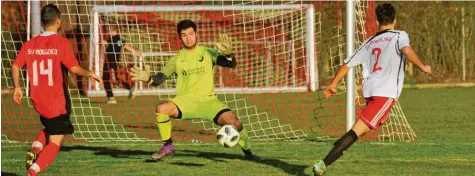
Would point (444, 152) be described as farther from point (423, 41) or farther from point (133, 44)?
point (423, 41)

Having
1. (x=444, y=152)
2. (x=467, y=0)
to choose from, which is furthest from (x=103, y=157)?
(x=467, y=0)

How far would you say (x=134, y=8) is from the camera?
22.0m

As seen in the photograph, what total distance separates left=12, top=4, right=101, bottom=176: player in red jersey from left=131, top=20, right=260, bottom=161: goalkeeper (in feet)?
5.24

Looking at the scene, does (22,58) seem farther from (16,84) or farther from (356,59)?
(356,59)

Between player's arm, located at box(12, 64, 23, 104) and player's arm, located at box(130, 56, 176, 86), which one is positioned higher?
player's arm, located at box(12, 64, 23, 104)

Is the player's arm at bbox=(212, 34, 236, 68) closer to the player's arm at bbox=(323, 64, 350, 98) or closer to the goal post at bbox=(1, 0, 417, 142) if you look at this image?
the player's arm at bbox=(323, 64, 350, 98)

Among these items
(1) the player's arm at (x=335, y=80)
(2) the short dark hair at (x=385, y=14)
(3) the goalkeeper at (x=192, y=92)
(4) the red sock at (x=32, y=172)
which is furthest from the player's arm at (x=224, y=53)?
(4) the red sock at (x=32, y=172)

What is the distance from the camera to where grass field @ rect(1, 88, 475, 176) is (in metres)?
9.49

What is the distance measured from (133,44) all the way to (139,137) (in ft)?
30.8

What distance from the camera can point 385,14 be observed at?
29.2 feet

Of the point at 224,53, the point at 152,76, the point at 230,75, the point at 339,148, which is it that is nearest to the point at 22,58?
the point at 152,76

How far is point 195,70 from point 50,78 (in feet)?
6.70

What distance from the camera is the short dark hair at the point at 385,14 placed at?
883cm

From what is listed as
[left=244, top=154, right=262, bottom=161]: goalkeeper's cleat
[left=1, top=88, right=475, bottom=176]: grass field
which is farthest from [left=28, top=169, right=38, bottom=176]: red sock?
[left=244, top=154, right=262, bottom=161]: goalkeeper's cleat
